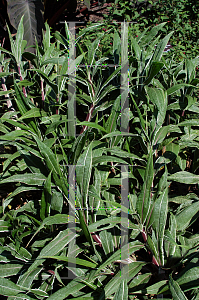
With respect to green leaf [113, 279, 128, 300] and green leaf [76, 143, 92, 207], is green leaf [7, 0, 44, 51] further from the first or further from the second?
green leaf [113, 279, 128, 300]

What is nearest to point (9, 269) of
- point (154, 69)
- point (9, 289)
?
point (9, 289)

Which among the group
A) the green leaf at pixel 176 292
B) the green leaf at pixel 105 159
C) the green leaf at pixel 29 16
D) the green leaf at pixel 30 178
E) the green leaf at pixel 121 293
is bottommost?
the green leaf at pixel 121 293

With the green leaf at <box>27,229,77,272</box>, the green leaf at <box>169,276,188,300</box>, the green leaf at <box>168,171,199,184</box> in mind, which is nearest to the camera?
the green leaf at <box>169,276,188,300</box>

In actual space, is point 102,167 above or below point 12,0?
below

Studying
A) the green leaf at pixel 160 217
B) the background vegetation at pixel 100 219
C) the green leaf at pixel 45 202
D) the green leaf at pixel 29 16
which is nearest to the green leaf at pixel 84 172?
the background vegetation at pixel 100 219

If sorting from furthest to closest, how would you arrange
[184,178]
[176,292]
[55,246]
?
[184,178]
[55,246]
[176,292]

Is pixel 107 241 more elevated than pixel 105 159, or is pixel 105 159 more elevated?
pixel 105 159

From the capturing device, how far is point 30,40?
10.8ft

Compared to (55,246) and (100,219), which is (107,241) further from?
(55,246)

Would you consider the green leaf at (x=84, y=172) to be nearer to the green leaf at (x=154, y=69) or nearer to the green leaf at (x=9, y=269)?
the green leaf at (x=9, y=269)

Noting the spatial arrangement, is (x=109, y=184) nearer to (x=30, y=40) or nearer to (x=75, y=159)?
(x=75, y=159)

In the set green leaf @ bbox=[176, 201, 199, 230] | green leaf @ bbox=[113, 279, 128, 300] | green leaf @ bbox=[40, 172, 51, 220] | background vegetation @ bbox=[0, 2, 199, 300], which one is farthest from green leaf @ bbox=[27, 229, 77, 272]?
green leaf @ bbox=[176, 201, 199, 230]

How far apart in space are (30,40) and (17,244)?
110 inches

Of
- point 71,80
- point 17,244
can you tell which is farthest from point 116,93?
point 17,244
